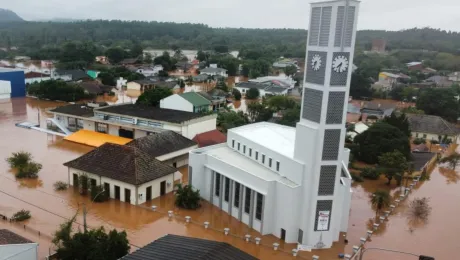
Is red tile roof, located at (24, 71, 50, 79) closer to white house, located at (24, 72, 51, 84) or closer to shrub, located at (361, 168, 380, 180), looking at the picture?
white house, located at (24, 72, 51, 84)

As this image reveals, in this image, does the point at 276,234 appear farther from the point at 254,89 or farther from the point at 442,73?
the point at 442,73

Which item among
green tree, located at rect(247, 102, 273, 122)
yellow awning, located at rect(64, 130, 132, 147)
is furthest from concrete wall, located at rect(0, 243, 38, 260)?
green tree, located at rect(247, 102, 273, 122)

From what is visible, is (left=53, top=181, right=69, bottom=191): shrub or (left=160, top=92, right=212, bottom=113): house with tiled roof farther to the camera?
(left=160, top=92, right=212, bottom=113): house with tiled roof

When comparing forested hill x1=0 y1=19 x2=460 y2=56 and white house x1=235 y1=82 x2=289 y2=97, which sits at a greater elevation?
forested hill x1=0 y1=19 x2=460 y2=56

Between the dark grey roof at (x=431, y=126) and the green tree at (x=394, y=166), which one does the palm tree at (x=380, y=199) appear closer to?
the green tree at (x=394, y=166)

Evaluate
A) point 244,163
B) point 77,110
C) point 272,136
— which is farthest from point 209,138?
point 77,110

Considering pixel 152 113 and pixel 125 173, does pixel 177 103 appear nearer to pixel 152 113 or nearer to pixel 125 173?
pixel 152 113
